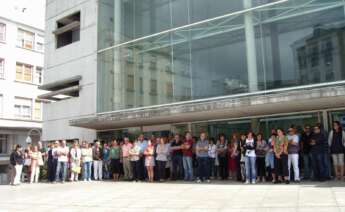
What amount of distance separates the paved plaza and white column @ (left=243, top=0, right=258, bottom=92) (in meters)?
3.86

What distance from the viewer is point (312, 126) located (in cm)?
1353

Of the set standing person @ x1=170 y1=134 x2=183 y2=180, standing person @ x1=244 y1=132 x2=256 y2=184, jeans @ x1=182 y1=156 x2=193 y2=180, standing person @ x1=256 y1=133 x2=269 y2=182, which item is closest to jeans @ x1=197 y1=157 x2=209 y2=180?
jeans @ x1=182 y1=156 x2=193 y2=180

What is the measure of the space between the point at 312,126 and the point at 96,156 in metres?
9.14

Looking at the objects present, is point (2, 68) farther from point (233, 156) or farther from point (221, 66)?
point (233, 156)

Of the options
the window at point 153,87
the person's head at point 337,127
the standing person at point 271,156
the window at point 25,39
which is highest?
the window at point 25,39

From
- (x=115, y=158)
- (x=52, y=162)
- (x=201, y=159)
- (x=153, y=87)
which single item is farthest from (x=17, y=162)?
(x=201, y=159)

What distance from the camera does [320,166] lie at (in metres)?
12.1

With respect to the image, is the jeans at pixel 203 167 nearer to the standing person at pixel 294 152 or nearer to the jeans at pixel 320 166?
the standing person at pixel 294 152

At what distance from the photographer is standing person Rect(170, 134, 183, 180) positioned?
14.9 metres

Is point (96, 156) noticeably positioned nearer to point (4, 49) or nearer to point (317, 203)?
point (317, 203)

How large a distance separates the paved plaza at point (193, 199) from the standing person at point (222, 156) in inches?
71.8

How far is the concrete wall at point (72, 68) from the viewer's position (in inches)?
799

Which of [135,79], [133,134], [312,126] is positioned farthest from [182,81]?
[312,126]

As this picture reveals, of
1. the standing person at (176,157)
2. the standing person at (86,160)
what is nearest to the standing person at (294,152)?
Result: the standing person at (176,157)
